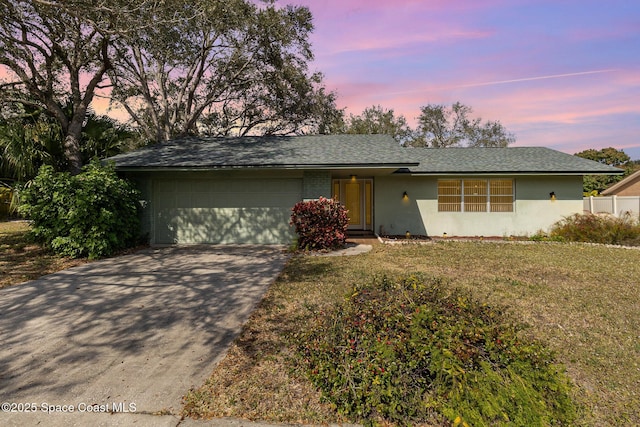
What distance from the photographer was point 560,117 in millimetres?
13680

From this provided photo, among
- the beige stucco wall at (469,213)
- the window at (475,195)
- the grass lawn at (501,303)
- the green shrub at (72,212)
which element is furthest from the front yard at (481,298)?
the window at (475,195)

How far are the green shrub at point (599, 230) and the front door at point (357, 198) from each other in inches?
271

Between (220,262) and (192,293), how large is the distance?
248 centimetres

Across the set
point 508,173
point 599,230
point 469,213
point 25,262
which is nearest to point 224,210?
point 25,262

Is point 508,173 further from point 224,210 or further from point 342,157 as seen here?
point 224,210

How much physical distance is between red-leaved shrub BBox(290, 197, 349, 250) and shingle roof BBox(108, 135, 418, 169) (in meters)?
1.38

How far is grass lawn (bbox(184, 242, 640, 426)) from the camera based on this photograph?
99.3 inches

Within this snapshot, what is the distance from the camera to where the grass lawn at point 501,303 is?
8.28 feet

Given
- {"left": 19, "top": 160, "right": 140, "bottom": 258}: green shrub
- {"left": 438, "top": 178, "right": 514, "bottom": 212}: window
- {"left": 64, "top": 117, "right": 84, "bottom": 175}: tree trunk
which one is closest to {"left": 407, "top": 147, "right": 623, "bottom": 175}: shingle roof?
{"left": 438, "top": 178, "right": 514, "bottom": 212}: window

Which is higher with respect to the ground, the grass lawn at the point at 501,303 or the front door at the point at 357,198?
the front door at the point at 357,198

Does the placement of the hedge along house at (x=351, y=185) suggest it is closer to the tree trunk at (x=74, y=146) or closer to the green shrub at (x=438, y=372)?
the tree trunk at (x=74, y=146)

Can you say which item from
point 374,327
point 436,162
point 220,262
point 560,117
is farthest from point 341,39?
point 560,117

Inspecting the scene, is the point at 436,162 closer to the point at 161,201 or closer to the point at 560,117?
the point at 560,117

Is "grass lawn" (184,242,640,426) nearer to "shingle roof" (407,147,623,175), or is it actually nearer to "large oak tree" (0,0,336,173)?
"shingle roof" (407,147,623,175)
